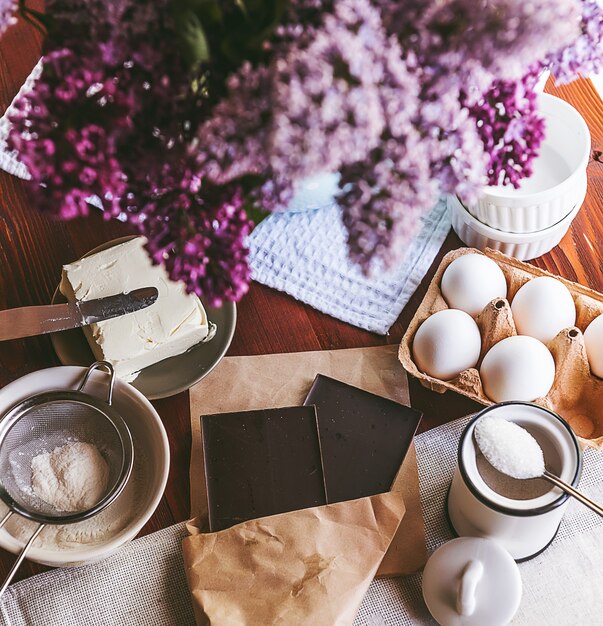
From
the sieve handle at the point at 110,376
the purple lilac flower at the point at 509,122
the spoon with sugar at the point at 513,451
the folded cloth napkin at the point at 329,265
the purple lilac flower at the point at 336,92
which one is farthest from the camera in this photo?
the folded cloth napkin at the point at 329,265

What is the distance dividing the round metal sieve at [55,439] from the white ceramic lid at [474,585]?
299 millimetres

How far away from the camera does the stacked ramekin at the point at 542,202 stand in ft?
2.61

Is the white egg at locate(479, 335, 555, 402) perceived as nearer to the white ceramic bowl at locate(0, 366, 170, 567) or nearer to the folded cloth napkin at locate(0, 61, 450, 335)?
the folded cloth napkin at locate(0, 61, 450, 335)

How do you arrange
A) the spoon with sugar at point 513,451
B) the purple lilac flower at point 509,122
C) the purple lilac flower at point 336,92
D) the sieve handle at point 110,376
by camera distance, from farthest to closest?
the sieve handle at point 110,376
the spoon with sugar at point 513,451
the purple lilac flower at point 509,122
the purple lilac flower at point 336,92

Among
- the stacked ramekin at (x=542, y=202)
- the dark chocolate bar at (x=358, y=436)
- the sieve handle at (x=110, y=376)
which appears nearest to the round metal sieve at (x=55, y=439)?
the sieve handle at (x=110, y=376)

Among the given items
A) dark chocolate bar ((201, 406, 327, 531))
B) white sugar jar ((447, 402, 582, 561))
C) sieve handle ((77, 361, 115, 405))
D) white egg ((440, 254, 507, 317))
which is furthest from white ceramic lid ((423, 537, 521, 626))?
sieve handle ((77, 361, 115, 405))

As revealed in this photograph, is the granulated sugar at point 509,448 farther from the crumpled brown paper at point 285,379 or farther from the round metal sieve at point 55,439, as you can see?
the round metal sieve at point 55,439

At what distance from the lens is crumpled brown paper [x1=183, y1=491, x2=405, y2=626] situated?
0.71 m

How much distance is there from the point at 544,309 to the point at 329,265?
0.79 ft

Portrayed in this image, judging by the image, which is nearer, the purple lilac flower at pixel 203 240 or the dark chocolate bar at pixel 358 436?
the purple lilac flower at pixel 203 240

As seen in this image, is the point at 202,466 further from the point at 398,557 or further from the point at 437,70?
the point at 437,70

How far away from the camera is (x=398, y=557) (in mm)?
758

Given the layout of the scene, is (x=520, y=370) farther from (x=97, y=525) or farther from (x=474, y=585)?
(x=97, y=525)

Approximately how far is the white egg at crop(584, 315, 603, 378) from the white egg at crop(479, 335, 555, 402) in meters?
0.05
